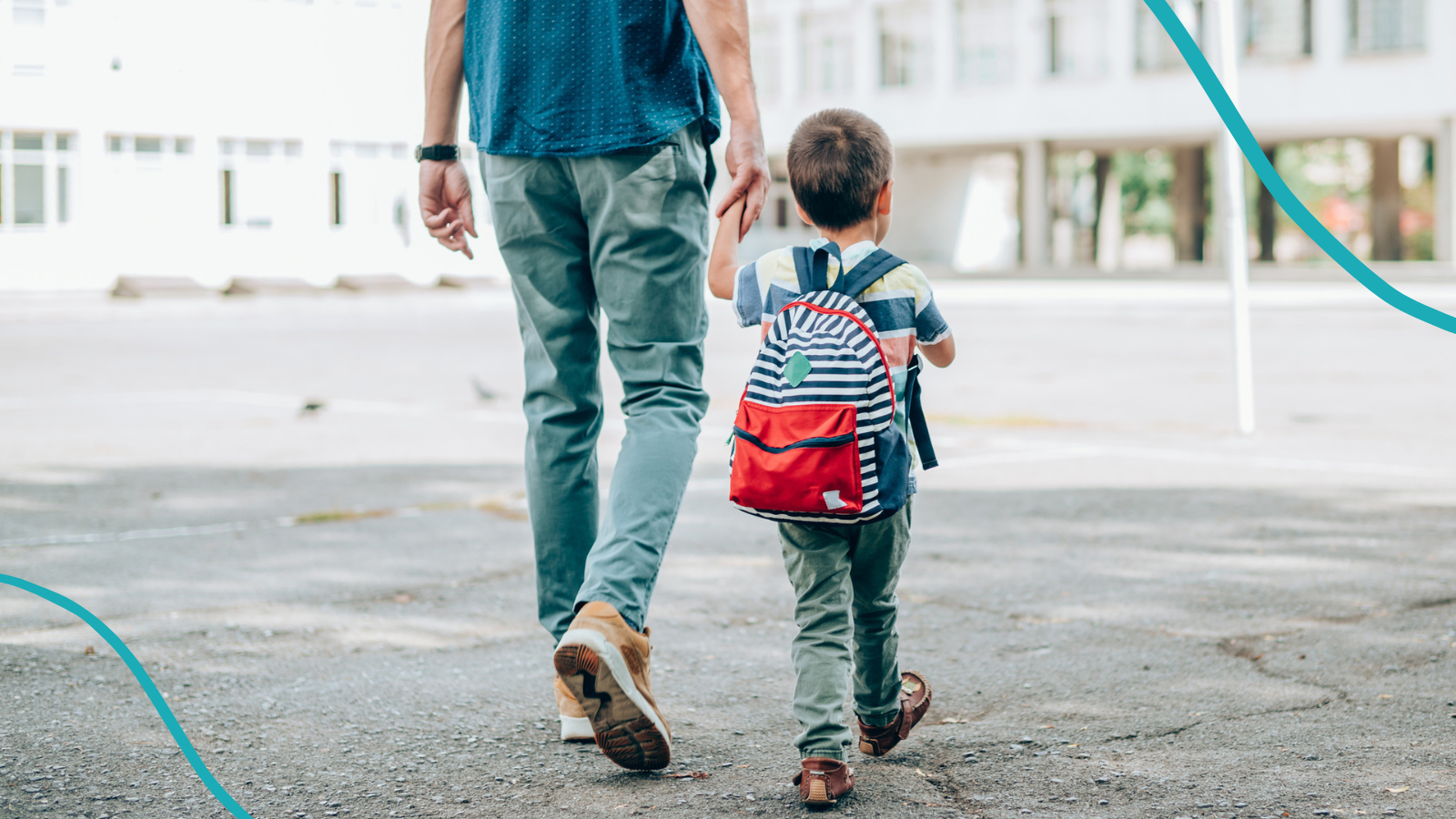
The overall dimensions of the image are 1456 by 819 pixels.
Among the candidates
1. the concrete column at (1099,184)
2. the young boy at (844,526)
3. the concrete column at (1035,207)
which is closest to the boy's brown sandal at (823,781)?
the young boy at (844,526)

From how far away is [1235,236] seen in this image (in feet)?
27.9

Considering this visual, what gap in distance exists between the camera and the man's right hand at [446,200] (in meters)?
3.05

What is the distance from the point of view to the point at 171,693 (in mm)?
3273

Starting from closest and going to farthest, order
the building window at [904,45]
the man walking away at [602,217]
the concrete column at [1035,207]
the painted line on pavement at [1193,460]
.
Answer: the man walking away at [602,217] < the painted line on pavement at [1193,460] < the concrete column at [1035,207] < the building window at [904,45]

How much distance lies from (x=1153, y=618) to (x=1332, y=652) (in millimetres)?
521

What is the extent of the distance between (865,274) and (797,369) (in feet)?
0.73

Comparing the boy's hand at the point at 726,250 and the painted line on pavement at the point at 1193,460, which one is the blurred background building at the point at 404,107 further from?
the boy's hand at the point at 726,250

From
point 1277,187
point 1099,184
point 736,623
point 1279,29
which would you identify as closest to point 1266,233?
point 1099,184

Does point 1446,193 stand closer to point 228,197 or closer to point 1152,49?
point 1152,49

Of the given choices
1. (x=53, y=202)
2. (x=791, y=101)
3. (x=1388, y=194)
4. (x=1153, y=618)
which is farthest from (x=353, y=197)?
(x=1153, y=618)

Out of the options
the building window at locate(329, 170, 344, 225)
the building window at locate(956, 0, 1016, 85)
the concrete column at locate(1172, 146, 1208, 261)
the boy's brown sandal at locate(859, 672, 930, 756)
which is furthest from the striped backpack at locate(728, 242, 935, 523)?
the concrete column at locate(1172, 146, 1208, 261)

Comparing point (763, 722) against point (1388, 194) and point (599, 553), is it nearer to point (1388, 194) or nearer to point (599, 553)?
point (599, 553)

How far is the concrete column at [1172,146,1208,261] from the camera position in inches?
1687

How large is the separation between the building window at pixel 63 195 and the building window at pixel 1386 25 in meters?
29.9
